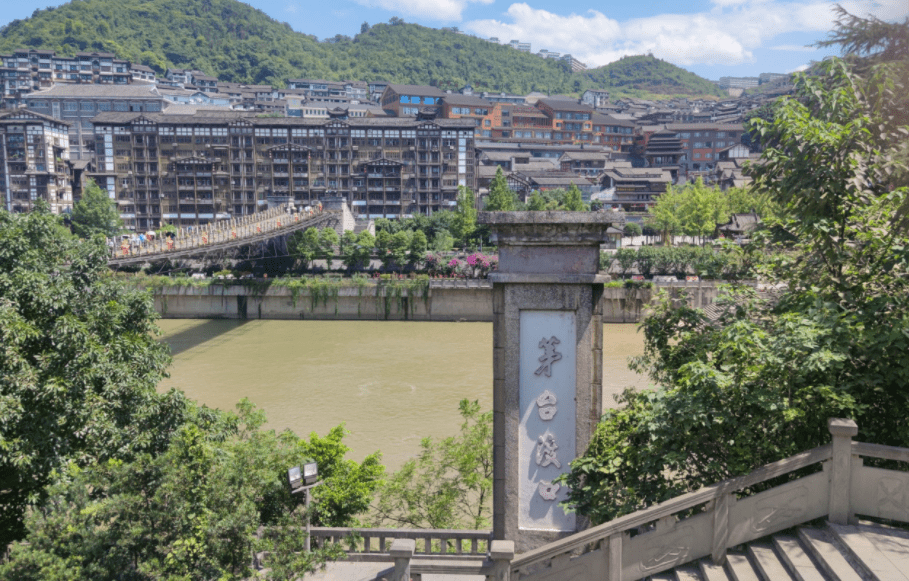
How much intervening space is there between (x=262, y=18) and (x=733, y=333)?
149 metres

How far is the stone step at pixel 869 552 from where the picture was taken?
14.6 feet

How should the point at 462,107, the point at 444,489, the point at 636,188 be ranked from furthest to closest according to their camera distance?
the point at 462,107
the point at 636,188
the point at 444,489

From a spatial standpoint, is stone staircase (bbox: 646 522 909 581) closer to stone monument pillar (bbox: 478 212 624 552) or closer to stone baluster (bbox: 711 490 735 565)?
stone baluster (bbox: 711 490 735 565)

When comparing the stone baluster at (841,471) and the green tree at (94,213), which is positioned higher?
the green tree at (94,213)

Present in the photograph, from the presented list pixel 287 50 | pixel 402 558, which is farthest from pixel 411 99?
pixel 402 558

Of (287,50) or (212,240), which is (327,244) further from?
(287,50)

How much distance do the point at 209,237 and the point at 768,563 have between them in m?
32.6

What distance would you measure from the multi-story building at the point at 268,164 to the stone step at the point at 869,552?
55.0 m

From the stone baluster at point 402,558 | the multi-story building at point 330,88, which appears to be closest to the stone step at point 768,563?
the stone baluster at point 402,558

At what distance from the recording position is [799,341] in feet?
16.9

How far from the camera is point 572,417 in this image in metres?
6.16

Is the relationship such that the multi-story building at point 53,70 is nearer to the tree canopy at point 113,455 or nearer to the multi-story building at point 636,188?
the multi-story building at point 636,188

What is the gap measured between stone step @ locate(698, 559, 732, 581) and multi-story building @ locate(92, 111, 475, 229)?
5480cm

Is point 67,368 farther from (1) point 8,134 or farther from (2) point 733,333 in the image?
(1) point 8,134
